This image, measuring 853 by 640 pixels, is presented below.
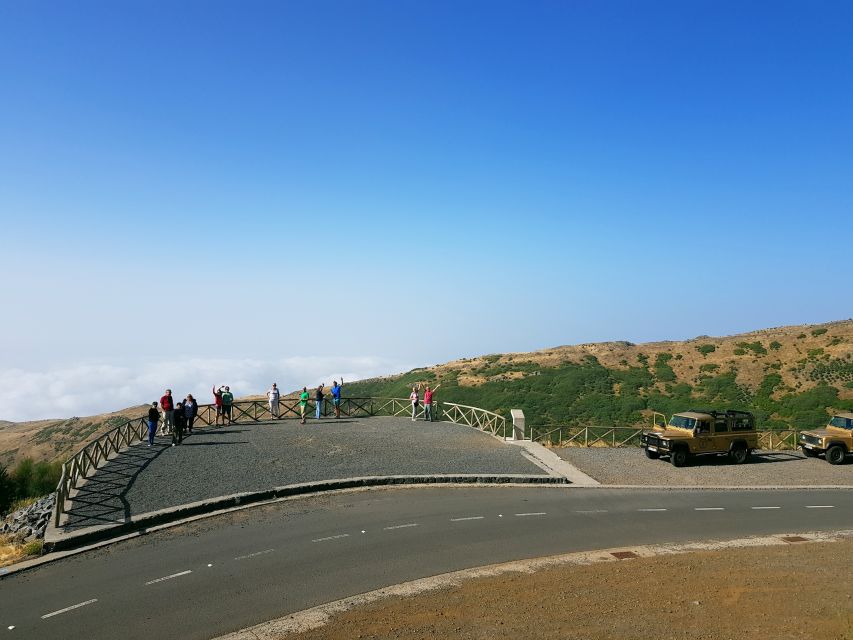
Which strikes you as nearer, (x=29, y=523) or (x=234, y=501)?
(x=234, y=501)

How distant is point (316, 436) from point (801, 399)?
136 feet

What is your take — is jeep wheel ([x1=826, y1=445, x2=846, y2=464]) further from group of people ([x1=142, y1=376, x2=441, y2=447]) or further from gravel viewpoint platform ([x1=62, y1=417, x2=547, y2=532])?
group of people ([x1=142, y1=376, x2=441, y2=447])

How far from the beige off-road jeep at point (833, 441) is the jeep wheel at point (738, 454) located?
345 centimetres

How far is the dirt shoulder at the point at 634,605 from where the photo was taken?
10406 millimetres

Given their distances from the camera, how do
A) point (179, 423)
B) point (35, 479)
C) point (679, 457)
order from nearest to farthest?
1. point (679, 457)
2. point (179, 423)
3. point (35, 479)

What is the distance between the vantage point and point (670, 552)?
14602mm

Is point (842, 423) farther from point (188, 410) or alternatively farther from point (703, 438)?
point (188, 410)

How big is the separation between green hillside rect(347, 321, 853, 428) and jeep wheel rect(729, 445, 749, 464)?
72.5 ft

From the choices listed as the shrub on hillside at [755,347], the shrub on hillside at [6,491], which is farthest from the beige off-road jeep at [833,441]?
the shrub on hillside at [755,347]

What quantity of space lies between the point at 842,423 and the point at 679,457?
27.0ft

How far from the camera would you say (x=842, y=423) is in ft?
87.2

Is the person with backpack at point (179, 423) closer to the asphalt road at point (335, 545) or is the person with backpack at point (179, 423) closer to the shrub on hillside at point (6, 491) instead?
the shrub on hillside at point (6, 491)

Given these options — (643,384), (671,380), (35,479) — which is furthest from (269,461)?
(671,380)

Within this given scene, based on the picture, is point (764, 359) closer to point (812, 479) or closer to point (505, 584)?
point (812, 479)
